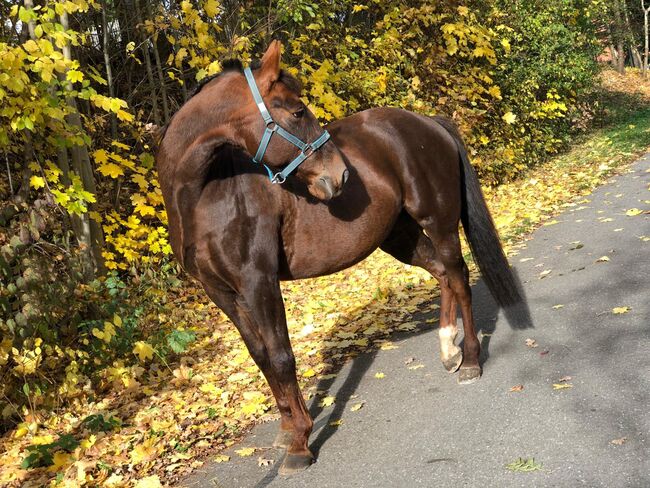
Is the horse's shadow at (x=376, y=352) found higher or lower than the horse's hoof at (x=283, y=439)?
lower

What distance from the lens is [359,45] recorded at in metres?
9.72

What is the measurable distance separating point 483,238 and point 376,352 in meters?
1.29

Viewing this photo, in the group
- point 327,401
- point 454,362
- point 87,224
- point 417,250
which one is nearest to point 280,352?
point 327,401

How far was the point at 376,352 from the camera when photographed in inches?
198

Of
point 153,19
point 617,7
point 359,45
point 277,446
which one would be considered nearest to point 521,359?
point 277,446

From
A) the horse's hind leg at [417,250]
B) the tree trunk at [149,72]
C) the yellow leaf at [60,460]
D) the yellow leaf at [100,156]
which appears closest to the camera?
the yellow leaf at [60,460]

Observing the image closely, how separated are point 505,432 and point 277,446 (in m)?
1.33

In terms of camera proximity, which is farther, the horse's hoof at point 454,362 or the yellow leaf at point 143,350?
the yellow leaf at point 143,350

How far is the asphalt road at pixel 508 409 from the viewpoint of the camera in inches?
113

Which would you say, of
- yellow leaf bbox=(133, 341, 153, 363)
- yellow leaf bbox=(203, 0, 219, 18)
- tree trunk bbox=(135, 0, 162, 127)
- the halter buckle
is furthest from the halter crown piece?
tree trunk bbox=(135, 0, 162, 127)

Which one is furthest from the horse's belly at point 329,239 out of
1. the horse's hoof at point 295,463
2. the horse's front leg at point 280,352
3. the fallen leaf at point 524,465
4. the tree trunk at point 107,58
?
the tree trunk at point 107,58

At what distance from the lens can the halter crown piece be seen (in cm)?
304

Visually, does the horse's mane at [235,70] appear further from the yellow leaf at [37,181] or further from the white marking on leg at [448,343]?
the yellow leaf at [37,181]

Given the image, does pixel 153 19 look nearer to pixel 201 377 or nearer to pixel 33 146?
pixel 33 146
